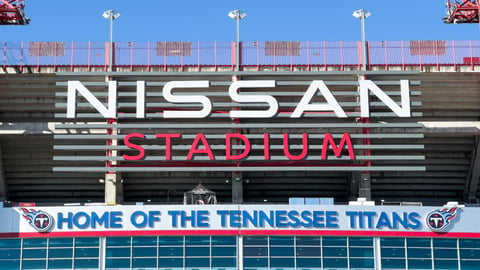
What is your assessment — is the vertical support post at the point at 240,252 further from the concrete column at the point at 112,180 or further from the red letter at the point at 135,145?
the concrete column at the point at 112,180

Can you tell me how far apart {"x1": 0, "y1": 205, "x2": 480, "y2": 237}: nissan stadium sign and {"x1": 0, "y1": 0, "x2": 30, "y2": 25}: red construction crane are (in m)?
16.5

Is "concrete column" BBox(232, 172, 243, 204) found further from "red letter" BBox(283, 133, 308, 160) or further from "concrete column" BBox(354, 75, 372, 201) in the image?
"concrete column" BBox(354, 75, 372, 201)

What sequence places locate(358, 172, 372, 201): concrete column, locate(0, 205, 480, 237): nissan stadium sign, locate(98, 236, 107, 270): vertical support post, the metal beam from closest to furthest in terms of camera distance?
locate(98, 236, 107, 270): vertical support post, locate(0, 205, 480, 237): nissan stadium sign, the metal beam, locate(358, 172, 372, 201): concrete column

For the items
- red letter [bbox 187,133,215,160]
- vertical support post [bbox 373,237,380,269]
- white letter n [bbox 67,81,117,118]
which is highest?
white letter n [bbox 67,81,117,118]

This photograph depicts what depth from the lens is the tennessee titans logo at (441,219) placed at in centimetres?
Answer: 4794

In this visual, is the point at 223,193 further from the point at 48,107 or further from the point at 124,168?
the point at 48,107

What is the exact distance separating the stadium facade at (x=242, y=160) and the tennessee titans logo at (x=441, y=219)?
71 millimetres

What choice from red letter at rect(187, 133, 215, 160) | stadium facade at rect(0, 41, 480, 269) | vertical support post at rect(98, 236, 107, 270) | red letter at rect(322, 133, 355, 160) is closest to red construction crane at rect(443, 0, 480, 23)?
stadium facade at rect(0, 41, 480, 269)

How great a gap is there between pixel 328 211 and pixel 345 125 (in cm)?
756

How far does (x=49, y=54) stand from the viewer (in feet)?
173

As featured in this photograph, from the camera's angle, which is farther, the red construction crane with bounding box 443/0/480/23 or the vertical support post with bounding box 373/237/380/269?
the red construction crane with bounding box 443/0/480/23

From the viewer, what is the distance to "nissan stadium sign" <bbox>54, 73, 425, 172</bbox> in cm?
5122

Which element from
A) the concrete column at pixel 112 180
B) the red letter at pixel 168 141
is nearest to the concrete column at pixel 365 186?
the red letter at pixel 168 141

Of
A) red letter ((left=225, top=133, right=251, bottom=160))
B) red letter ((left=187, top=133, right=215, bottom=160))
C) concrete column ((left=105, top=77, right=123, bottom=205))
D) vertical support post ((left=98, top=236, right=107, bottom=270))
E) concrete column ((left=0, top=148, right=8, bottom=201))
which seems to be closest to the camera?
vertical support post ((left=98, top=236, right=107, bottom=270))
